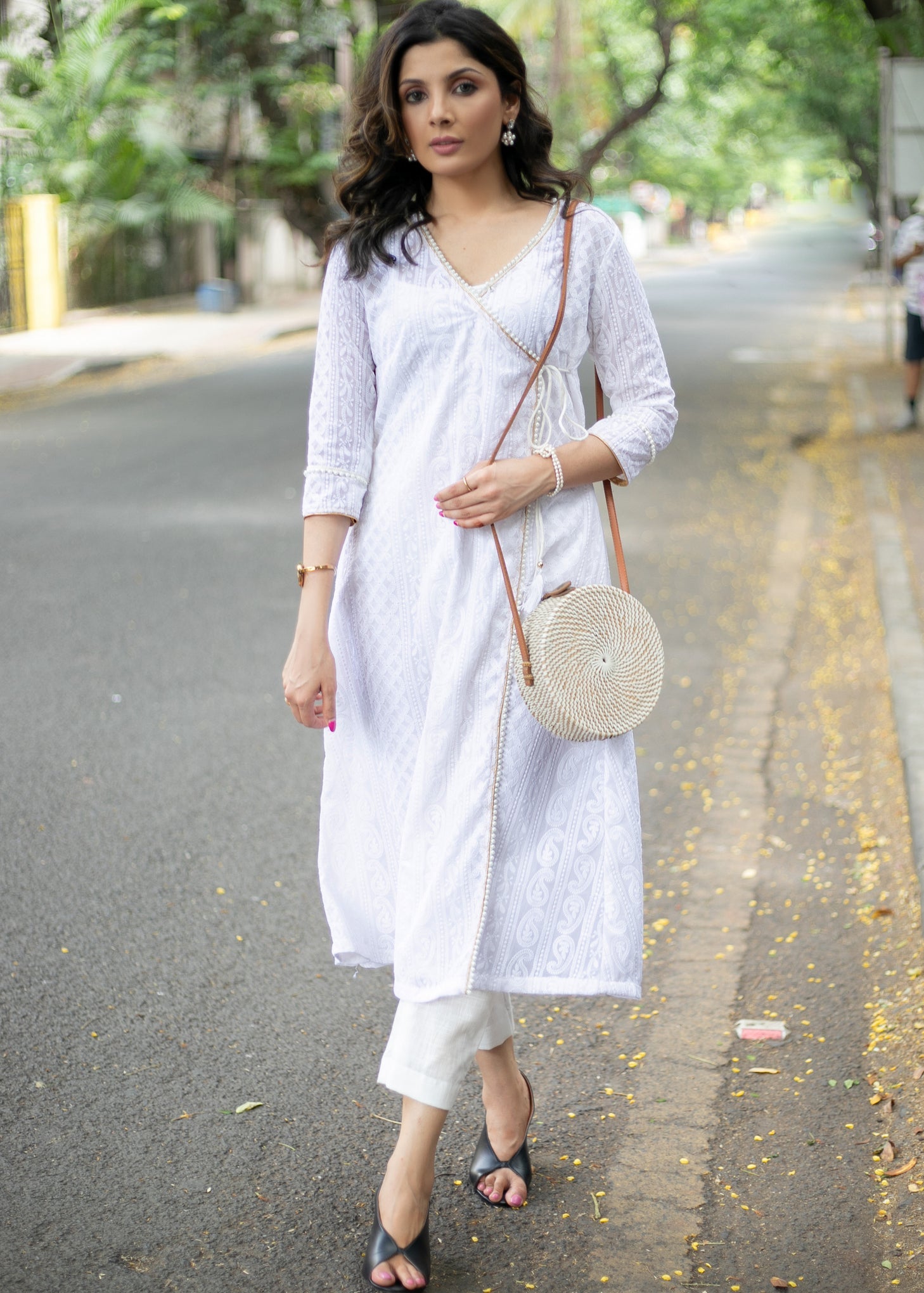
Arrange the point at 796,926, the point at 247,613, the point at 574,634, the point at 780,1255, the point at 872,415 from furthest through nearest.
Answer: the point at 872,415, the point at 247,613, the point at 796,926, the point at 780,1255, the point at 574,634

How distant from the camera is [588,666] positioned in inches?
87.1

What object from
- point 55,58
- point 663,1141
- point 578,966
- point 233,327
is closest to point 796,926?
point 663,1141

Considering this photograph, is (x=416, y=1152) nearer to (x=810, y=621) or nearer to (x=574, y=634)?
(x=574, y=634)

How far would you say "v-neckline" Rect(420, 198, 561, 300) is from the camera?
2.21 metres

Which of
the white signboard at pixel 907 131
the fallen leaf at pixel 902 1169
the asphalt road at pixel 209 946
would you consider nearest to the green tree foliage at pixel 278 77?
the white signboard at pixel 907 131

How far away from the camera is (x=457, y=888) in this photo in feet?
7.43

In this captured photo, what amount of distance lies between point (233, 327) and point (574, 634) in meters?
20.9

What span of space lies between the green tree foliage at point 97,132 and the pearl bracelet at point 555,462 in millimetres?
19627

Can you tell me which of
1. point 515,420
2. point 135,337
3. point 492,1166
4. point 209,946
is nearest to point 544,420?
point 515,420

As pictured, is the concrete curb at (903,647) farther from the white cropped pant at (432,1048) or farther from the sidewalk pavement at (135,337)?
the sidewalk pavement at (135,337)

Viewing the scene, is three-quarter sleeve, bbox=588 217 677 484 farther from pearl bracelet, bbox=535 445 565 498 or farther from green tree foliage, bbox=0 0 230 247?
green tree foliage, bbox=0 0 230 247

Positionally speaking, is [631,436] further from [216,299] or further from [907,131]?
[216,299]

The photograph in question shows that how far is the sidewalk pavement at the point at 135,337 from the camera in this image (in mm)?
16141

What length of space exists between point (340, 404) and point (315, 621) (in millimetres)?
343
